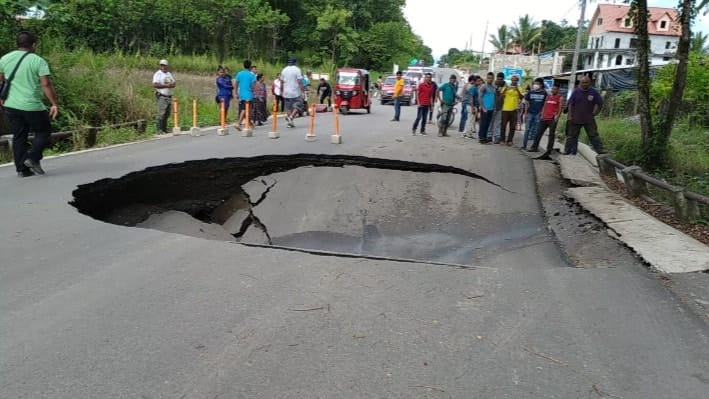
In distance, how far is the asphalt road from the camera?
9.03 feet

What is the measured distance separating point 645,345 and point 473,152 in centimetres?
808

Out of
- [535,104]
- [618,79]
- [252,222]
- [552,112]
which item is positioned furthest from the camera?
[618,79]

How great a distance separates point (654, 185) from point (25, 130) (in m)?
8.32

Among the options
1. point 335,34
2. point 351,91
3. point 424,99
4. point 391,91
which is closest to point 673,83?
point 424,99

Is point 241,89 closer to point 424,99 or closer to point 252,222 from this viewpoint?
point 424,99

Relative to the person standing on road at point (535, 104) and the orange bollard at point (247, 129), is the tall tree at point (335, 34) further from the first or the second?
the person standing on road at point (535, 104)

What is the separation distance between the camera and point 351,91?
23578 mm

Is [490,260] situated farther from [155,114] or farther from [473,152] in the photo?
[155,114]

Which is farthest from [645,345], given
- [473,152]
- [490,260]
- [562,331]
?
[473,152]

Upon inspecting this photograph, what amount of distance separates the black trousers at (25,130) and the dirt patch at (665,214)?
7850 millimetres

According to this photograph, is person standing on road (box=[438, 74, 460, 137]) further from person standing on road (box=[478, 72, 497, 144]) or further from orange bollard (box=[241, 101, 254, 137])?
orange bollard (box=[241, 101, 254, 137])

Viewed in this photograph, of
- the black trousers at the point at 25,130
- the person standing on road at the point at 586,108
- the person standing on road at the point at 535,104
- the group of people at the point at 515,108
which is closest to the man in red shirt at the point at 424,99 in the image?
the group of people at the point at 515,108

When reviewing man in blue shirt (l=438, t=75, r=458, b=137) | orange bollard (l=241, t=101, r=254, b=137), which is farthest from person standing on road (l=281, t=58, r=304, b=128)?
man in blue shirt (l=438, t=75, r=458, b=137)

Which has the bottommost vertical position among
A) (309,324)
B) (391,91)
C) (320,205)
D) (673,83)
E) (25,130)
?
(320,205)
